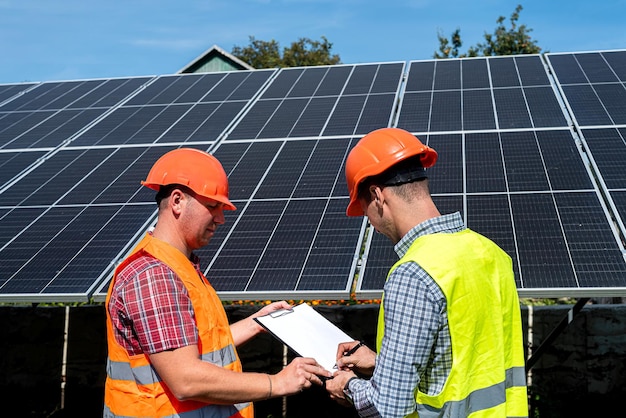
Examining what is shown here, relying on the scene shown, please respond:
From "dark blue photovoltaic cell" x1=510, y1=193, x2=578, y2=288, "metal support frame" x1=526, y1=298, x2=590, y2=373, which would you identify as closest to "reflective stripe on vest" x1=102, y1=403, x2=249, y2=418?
"dark blue photovoltaic cell" x1=510, y1=193, x2=578, y2=288

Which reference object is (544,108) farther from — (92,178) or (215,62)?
(215,62)

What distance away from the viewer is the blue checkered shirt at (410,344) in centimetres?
302

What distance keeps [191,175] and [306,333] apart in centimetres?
129

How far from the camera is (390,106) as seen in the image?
29.8 feet

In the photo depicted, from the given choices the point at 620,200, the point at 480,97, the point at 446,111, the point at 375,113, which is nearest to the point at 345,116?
the point at 375,113

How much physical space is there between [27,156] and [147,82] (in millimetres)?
3521

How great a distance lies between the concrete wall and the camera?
25.8ft

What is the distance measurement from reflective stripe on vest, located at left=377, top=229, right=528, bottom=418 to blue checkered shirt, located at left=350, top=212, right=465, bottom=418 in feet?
0.14

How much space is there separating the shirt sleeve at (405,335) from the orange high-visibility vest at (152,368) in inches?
38.6

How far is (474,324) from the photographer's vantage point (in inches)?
122

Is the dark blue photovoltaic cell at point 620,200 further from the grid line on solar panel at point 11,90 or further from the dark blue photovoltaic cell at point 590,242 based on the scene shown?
the grid line on solar panel at point 11,90

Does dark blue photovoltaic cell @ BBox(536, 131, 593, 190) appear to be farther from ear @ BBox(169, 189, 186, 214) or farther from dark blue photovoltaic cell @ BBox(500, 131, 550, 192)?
ear @ BBox(169, 189, 186, 214)

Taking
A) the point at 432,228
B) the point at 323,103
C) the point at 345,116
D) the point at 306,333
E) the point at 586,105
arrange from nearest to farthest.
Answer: the point at 432,228, the point at 306,333, the point at 586,105, the point at 345,116, the point at 323,103

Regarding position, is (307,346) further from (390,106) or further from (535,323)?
(390,106)
